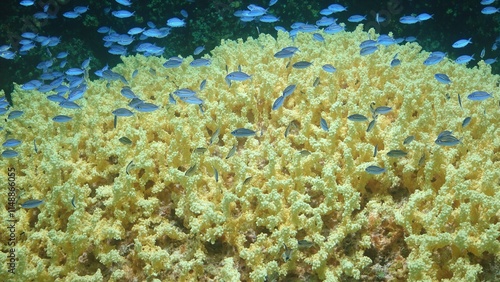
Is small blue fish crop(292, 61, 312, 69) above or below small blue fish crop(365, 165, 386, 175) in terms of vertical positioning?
above

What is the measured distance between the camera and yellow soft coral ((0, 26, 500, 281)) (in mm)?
3330

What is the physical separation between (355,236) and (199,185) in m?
1.81

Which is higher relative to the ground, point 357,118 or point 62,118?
point 357,118

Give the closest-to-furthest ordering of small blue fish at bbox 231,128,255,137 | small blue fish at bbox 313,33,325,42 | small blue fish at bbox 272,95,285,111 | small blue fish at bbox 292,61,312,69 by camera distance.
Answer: small blue fish at bbox 231,128,255,137
small blue fish at bbox 272,95,285,111
small blue fish at bbox 292,61,312,69
small blue fish at bbox 313,33,325,42

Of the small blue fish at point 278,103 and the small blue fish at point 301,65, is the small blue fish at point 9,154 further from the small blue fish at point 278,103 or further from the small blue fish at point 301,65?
the small blue fish at point 301,65

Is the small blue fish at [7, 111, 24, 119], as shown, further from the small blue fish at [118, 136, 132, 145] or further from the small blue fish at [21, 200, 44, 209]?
the small blue fish at [118, 136, 132, 145]

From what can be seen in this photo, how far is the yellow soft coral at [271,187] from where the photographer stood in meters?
3.33

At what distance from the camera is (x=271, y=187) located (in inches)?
143

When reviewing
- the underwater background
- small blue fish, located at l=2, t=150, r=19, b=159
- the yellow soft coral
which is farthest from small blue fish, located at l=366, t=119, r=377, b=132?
the underwater background

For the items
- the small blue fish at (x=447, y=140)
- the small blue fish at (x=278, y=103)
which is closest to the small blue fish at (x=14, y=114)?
the small blue fish at (x=278, y=103)

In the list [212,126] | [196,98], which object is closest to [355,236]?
[212,126]

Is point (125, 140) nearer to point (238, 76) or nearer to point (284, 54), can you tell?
point (238, 76)

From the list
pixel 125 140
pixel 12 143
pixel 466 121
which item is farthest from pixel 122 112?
pixel 466 121

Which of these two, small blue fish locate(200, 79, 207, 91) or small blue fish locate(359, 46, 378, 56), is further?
small blue fish locate(359, 46, 378, 56)
